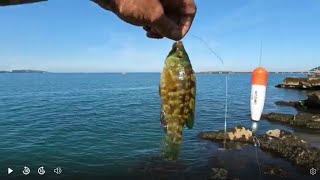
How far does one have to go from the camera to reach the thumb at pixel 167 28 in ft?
11.5

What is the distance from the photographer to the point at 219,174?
914 inches

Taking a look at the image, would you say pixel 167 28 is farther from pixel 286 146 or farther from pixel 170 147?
pixel 286 146

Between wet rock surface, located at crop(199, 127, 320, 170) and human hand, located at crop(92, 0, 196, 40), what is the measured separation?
23.3 metres

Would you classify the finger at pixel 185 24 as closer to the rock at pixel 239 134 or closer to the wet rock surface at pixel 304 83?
the rock at pixel 239 134

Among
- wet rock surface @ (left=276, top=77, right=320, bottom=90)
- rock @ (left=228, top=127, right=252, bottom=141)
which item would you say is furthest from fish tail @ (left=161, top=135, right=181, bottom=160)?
wet rock surface @ (left=276, top=77, right=320, bottom=90)

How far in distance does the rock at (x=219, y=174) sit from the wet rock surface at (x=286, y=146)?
5.49 meters

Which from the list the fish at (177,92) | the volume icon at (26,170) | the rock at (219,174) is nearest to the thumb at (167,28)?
the fish at (177,92)

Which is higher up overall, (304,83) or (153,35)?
(153,35)

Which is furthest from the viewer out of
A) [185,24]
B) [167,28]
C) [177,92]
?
[177,92]

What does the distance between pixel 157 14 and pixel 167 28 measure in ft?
0.94

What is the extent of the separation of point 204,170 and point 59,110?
40254 mm

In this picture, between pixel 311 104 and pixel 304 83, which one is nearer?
pixel 311 104

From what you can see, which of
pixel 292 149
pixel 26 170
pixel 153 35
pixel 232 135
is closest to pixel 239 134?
pixel 232 135

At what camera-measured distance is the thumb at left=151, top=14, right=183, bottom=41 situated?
11.5 ft
